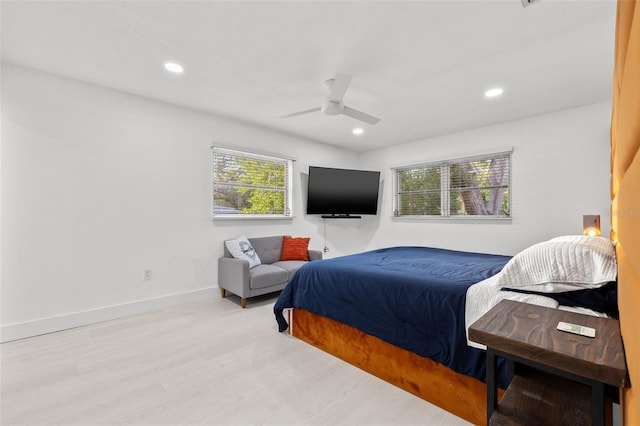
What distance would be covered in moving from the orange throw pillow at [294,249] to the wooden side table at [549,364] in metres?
3.33

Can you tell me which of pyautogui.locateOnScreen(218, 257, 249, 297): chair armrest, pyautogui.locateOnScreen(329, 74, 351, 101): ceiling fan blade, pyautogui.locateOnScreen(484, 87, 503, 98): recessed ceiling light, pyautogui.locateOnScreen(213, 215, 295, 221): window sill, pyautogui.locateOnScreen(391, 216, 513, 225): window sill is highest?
pyautogui.locateOnScreen(484, 87, 503, 98): recessed ceiling light

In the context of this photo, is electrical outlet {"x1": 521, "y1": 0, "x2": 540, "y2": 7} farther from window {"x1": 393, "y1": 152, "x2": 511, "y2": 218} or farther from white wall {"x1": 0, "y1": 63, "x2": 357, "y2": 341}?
white wall {"x1": 0, "y1": 63, "x2": 357, "y2": 341}

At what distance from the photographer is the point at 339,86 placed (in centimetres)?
262

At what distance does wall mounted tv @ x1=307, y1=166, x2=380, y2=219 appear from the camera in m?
4.90

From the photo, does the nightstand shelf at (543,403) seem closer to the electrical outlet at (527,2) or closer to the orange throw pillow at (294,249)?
the electrical outlet at (527,2)

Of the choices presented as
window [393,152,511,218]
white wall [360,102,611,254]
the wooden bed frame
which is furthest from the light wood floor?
window [393,152,511,218]

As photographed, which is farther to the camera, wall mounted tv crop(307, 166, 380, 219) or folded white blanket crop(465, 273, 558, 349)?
wall mounted tv crop(307, 166, 380, 219)

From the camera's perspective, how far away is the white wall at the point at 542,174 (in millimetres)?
3373

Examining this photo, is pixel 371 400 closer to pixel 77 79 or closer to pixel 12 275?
pixel 12 275

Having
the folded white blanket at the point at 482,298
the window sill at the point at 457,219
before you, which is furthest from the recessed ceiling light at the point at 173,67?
the window sill at the point at 457,219

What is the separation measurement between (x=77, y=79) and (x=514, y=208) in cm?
547

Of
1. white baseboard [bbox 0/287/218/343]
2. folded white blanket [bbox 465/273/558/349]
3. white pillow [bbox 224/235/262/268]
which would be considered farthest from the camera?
white pillow [bbox 224/235/262/268]

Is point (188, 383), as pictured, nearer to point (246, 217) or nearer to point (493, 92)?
point (246, 217)

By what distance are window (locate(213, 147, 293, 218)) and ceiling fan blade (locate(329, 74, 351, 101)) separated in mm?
1986
